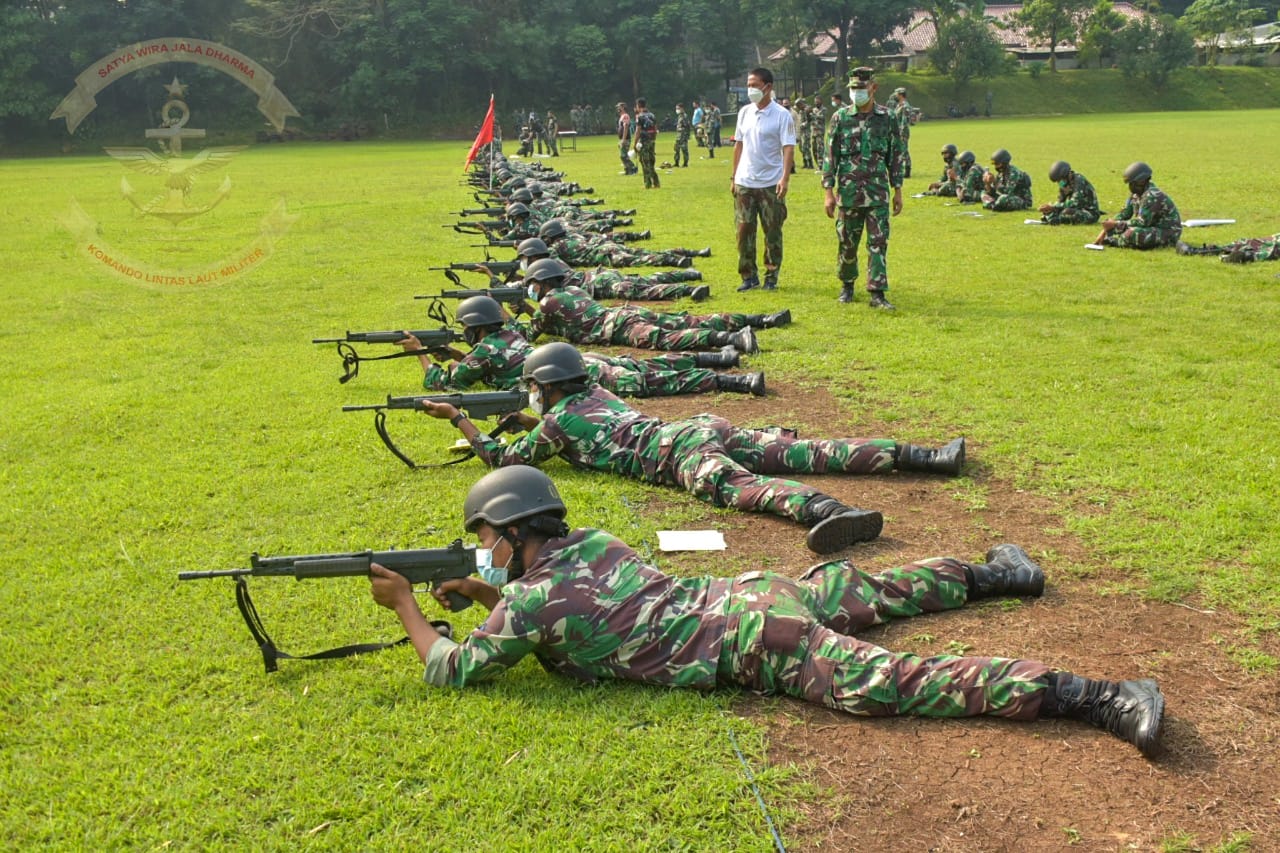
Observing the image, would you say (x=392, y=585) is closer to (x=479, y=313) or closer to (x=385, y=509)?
(x=385, y=509)

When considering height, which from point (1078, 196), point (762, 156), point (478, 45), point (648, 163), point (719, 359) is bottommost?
point (719, 359)

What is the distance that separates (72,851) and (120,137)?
64.7 meters

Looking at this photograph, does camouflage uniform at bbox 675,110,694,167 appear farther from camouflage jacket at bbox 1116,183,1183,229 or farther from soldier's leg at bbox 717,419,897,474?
soldier's leg at bbox 717,419,897,474

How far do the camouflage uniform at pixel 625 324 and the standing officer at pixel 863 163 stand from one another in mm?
1884

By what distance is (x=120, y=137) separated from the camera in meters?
58.9

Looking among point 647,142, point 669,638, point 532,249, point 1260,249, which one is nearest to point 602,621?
point 669,638

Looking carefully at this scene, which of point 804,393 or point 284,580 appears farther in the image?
point 804,393

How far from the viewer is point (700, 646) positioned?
4.33 metres

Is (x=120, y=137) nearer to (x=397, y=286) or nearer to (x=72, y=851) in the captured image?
(x=397, y=286)

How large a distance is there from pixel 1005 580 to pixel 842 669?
1.39 meters

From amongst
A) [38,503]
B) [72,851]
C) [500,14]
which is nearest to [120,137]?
[500,14]

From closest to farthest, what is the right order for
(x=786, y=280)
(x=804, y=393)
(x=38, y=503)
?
1. (x=38, y=503)
2. (x=804, y=393)
3. (x=786, y=280)

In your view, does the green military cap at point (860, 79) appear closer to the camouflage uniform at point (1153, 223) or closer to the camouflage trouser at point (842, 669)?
the camouflage uniform at point (1153, 223)

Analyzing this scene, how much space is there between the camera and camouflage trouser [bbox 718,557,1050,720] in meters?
4.08
